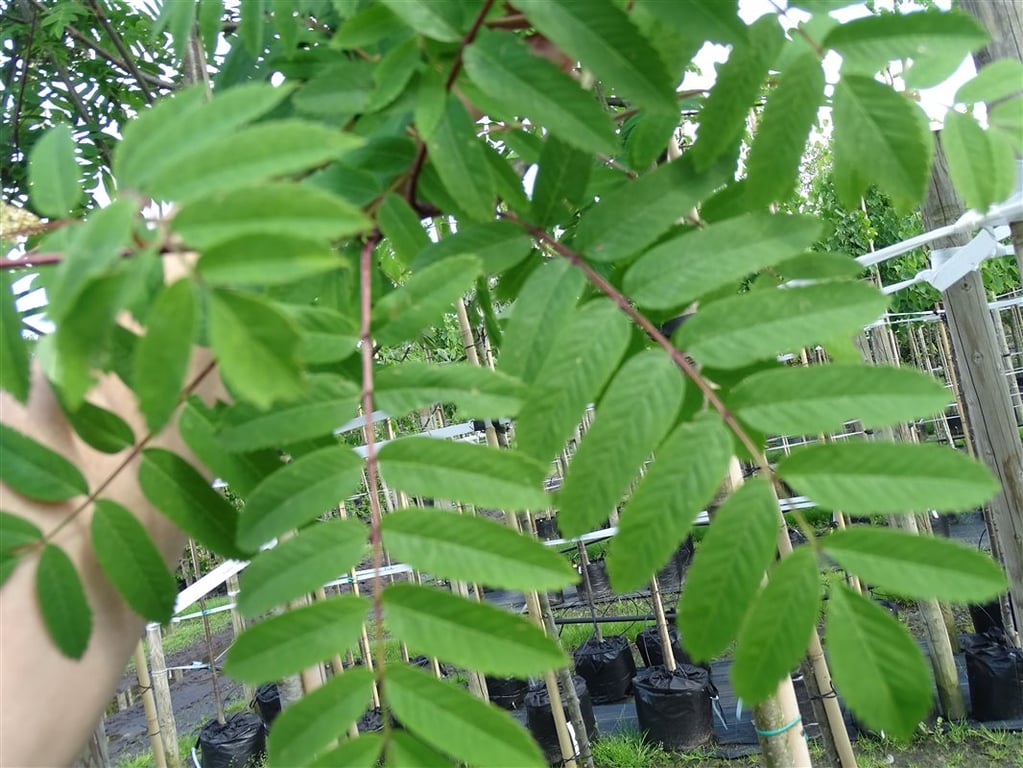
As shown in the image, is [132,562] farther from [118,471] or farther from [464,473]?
[464,473]

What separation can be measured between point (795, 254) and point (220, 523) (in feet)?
1.93

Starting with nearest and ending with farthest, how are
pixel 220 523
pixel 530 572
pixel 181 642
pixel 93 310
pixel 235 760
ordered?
pixel 93 310, pixel 530 572, pixel 220 523, pixel 235 760, pixel 181 642

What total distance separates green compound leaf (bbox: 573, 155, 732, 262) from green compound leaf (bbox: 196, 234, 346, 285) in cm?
38

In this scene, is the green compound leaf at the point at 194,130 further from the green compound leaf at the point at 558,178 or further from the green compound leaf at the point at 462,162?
the green compound leaf at the point at 558,178

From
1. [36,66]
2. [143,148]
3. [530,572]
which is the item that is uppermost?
[36,66]

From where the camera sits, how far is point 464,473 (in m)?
0.66

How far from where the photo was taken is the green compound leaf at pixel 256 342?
18.1 inches

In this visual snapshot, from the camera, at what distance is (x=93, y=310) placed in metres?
0.44

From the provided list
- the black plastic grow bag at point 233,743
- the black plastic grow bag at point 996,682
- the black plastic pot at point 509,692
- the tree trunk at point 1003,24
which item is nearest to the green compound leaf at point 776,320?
the tree trunk at point 1003,24

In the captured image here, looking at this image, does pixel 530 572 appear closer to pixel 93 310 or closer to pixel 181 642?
pixel 93 310

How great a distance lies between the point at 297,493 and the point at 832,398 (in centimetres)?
46

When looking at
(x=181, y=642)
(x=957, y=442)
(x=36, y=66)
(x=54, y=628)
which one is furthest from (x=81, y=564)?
(x=181, y=642)

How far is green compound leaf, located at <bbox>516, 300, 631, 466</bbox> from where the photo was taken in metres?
0.67

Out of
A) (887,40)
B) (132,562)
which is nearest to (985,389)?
(887,40)
